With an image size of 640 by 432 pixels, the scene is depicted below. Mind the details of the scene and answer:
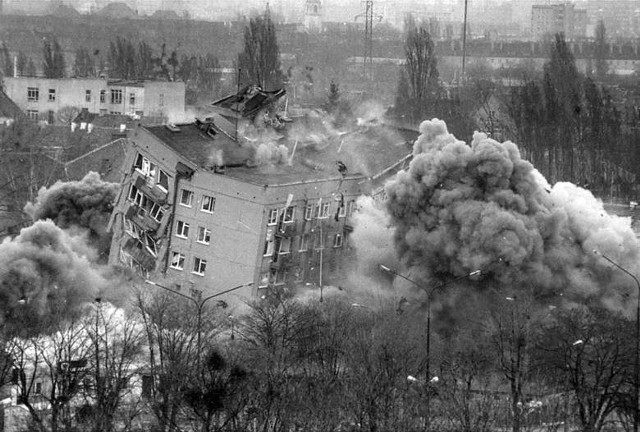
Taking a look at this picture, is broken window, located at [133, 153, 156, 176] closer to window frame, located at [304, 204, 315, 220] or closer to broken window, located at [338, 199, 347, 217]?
window frame, located at [304, 204, 315, 220]

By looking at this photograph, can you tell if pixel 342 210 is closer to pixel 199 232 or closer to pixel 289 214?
pixel 289 214

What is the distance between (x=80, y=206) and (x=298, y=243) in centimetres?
759

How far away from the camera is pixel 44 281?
149 feet

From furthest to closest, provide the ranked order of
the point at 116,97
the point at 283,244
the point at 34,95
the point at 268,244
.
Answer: the point at 34,95
the point at 116,97
the point at 283,244
the point at 268,244

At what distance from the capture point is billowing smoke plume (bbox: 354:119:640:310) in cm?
4588

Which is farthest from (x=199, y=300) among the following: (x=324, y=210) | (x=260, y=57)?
(x=260, y=57)

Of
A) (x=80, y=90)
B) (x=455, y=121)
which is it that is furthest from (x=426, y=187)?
(x=80, y=90)

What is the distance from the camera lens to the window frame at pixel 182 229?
50.3 m

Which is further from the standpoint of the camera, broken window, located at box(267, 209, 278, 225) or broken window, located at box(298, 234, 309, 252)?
broken window, located at box(298, 234, 309, 252)

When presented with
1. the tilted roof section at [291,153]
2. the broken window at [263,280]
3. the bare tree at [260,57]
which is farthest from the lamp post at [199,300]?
the bare tree at [260,57]

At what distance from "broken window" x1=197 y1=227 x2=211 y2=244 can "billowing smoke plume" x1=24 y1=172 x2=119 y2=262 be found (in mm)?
4580

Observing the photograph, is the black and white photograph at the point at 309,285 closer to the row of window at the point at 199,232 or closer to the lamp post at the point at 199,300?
the row of window at the point at 199,232

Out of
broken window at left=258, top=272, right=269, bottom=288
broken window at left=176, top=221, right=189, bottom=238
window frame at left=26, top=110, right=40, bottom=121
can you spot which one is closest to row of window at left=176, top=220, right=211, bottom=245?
broken window at left=176, top=221, right=189, bottom=238

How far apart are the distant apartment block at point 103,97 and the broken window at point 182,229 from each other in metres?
39.2
